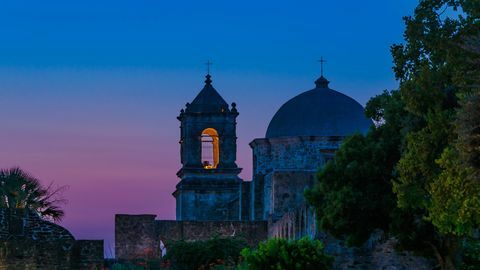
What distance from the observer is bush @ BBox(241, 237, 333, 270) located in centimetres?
3541

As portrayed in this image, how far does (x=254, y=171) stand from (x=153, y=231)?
30.1 feet

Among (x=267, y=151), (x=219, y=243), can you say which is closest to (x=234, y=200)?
(x=267, y=151)

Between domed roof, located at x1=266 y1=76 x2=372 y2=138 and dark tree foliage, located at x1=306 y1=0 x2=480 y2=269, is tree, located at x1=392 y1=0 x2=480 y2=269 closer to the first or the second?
dark tree foliage, located at x1=306 y1=0 x2=480 y2=269

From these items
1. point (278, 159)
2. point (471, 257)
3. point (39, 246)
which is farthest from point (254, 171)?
point (471, 257)

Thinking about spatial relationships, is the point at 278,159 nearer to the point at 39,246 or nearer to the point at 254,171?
the point at 254,171

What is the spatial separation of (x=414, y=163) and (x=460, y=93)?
2.68 m

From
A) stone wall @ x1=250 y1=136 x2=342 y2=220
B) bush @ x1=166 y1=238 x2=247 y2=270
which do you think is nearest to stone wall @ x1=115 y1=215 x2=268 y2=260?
stone wall @ x1=250 y1=136 x2=342 y2=220

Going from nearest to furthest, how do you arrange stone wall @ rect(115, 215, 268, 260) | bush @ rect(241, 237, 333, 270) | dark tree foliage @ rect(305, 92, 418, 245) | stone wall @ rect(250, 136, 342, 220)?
bush @ rect(241, 237, 333, 270) < dark tree foliage @ rect(305, 92, 418, 245) < stone wall @ rect(115, 215, 268, 260) < stone wall @ rect(250, 136, 342, 220)

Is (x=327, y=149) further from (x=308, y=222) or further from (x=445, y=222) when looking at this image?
(x=445, y=222)

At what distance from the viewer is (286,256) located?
35438 millimetres

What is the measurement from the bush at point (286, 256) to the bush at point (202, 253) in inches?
470

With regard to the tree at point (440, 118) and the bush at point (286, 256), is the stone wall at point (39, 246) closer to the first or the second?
the bush at point (286, 256)

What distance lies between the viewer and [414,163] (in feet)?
100

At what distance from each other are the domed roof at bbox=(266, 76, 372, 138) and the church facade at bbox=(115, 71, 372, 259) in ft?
0.14
